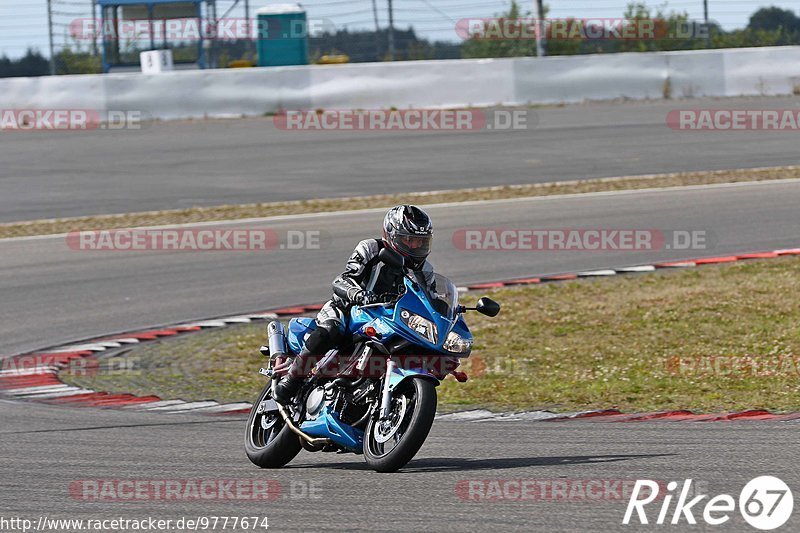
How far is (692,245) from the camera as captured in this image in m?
16.0

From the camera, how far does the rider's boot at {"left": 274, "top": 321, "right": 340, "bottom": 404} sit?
692cm

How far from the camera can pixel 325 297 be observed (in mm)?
13969

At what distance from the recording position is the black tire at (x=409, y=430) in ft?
20.6

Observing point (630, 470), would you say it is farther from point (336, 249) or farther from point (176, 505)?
point (336, 249)

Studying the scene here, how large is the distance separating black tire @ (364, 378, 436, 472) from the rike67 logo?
1.08 meters

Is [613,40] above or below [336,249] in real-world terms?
above

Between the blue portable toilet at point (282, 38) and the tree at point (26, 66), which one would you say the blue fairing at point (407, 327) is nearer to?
the tree at point (26, 66)

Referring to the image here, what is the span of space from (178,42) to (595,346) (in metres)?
22.8

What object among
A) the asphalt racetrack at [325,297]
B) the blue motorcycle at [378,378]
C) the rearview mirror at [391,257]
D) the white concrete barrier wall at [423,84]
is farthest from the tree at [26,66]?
the rearview mirror at [391,257]

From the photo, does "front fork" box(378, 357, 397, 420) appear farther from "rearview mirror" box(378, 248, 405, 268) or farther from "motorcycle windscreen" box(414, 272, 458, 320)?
"rearview mirror" box(378, 248, 405, 268)

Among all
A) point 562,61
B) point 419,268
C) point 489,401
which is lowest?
point 489,401

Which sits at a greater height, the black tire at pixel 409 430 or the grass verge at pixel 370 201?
the grass verge at pixel 370 201

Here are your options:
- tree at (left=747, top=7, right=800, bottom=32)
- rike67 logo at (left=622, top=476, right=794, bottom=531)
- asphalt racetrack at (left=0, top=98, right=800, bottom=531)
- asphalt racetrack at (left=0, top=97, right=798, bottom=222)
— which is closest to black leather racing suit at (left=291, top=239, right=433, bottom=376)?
asphalt racetrack at (left=0, top=98, right=800, bottom=531)

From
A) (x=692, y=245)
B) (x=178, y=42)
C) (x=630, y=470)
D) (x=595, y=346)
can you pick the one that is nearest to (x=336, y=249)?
(x=692, y=245)
